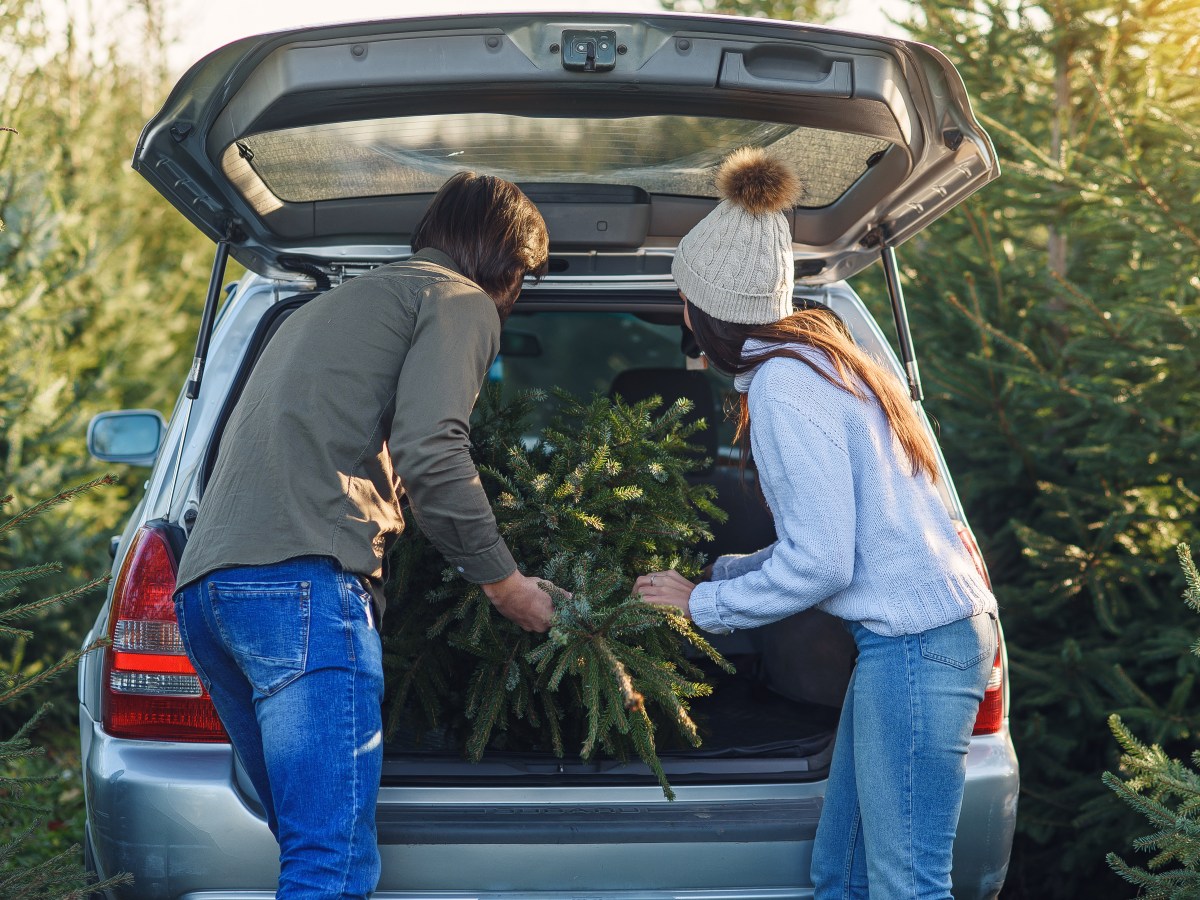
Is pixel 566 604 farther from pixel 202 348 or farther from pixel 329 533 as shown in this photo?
pixel 202 348

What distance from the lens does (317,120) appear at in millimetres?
2467

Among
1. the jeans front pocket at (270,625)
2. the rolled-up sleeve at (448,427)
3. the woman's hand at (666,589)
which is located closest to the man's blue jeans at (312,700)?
the jeans front pocket at (270,625)

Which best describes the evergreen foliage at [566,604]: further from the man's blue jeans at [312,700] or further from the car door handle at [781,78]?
the car door handle at [781,78]

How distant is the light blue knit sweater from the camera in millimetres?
2033

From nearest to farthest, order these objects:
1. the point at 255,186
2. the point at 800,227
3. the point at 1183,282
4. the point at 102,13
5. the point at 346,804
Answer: the point at 346,804 → the point at 255,186 → the point at 800,227 → the point at 1183,282 → the point at 102,13

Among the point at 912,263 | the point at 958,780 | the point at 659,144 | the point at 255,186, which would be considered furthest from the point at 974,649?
the point at 912,263

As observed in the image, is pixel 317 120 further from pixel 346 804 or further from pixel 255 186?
pixel 346 804

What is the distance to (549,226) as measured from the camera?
310 cm

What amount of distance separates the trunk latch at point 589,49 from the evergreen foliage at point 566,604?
839 millimetres

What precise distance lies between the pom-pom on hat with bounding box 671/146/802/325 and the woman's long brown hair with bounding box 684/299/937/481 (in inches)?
1.5

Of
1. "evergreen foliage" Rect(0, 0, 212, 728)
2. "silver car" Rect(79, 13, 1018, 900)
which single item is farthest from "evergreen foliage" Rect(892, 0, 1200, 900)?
"evergreen foliage" Rect(0, 0, 212, 728)

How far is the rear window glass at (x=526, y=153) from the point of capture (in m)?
2.68

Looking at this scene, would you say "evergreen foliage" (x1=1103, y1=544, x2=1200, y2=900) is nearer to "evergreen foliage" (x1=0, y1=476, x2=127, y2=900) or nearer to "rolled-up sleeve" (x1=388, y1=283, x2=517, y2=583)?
"rolled-up sleeve" (x1=388, y1=283, x2=517, y2=583)

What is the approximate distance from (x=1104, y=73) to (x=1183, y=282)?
1243 mm
